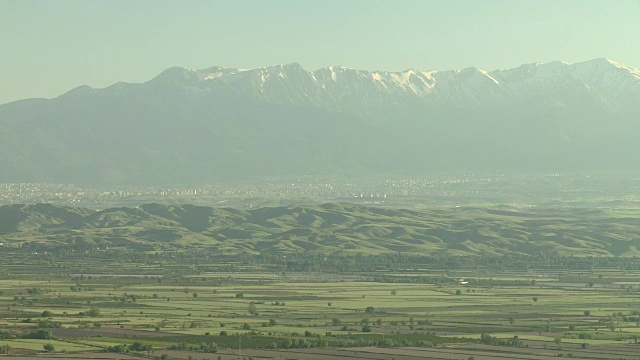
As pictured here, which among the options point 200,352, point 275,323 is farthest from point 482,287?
point 200,352

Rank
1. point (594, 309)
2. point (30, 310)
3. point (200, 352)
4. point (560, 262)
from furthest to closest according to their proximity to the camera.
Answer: point (560, 262) < point (594, 309) < point (30, 310) < point (200, 352)

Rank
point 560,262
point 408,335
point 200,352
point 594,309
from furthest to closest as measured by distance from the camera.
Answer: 1. point 560,262
2. point 594,309
3. point 408,335
4. point 200,352

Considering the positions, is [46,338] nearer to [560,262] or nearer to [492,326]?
[492,326]

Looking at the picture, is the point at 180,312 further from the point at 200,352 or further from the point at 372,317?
the point at 200,352

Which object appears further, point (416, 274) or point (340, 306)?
point (416, 274)

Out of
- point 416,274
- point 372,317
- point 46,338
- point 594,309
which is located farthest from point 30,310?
point 416,274

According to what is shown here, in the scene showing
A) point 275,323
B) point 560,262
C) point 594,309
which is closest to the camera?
point 275,323

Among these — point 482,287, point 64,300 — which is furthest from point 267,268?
point 64,300

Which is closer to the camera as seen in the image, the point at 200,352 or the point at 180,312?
the point at 200,352

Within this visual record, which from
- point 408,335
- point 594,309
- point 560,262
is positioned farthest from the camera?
point 560,262
